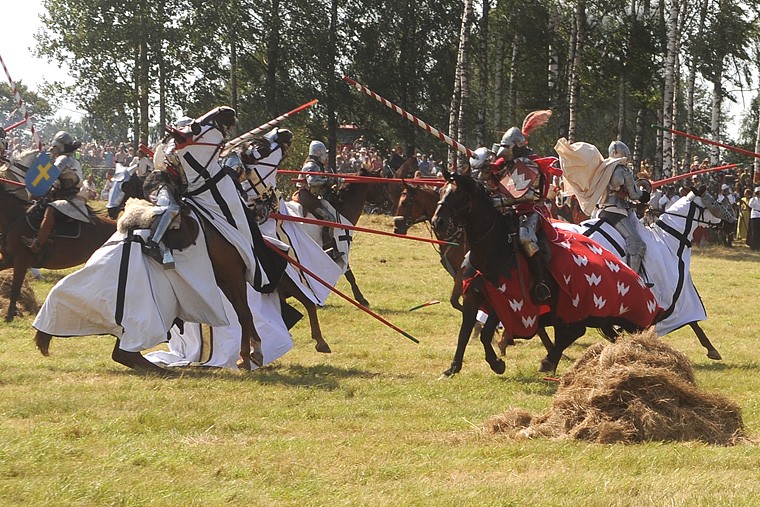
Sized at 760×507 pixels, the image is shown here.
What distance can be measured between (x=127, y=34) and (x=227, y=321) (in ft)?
87.9

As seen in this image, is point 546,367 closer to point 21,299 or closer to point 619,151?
point 619,151

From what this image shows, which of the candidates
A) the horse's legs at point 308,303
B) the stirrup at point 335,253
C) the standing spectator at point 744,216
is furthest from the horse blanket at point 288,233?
the standing spectator at point 744,216

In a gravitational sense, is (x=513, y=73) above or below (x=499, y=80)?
above

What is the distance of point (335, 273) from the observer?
12.2 m

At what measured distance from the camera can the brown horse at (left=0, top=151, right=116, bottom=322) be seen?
1250cm

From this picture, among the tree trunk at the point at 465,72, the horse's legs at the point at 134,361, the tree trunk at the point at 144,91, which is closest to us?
the horse's legs at the point at 134,361

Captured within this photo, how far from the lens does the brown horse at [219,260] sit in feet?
29.9

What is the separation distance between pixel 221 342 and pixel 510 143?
120 inches

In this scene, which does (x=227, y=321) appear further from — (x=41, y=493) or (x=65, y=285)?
(x=41, y=493)

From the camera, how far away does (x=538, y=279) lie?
886 cm

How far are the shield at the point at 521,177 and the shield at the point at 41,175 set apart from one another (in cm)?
525

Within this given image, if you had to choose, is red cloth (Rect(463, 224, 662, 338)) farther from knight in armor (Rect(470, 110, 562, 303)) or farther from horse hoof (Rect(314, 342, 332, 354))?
horse hoof (Rect(314, 342, 332, 354))

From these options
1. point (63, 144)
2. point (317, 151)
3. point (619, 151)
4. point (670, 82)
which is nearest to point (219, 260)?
point (63, 144)

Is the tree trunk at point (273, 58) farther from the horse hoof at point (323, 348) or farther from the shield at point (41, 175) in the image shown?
the horse hoof at point (323, 348)
